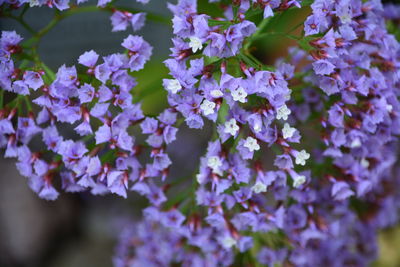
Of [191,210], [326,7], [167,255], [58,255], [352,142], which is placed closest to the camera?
[326,7]

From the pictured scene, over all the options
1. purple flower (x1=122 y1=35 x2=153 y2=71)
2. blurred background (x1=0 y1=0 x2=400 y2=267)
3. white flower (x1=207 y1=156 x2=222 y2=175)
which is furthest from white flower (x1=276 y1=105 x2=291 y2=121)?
blurred background (x1=0 y1=0 x2=400 y2=267)

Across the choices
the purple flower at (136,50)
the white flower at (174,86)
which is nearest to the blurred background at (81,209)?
the purple flower at (136,50)

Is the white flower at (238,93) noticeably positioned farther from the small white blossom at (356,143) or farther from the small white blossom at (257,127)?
the small white blossom at (356,143)

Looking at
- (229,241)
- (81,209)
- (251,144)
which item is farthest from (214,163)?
(81,209)

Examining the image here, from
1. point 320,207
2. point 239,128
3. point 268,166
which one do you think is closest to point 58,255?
point 268,166

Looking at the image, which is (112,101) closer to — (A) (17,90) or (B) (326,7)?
(A) (17,90)

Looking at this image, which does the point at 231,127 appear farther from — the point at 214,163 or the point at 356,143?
the point at 356,143
